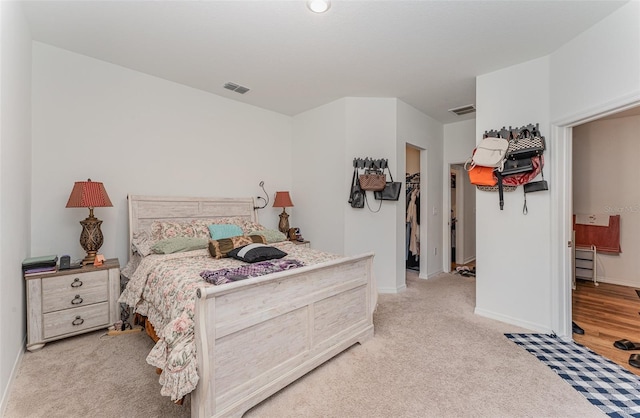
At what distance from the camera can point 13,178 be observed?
78.3 inches

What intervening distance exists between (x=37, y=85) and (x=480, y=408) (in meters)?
4.60

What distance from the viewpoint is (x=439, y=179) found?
5.04 m

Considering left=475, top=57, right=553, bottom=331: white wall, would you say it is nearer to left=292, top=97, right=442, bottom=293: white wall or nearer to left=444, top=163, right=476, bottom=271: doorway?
left=292, top=97, right=442, bottom=293: white wall

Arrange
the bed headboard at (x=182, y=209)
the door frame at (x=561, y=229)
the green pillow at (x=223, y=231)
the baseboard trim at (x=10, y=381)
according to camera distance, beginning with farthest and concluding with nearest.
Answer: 1. the green pillow at (x=223, y=231)
2. the bed headboard at (x=182, y=209)
3. the door frame at (x=561, y=229)
4. the baseboard trim at (x=10, y=381)

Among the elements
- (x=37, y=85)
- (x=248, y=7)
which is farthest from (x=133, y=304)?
(x=248, y=7)

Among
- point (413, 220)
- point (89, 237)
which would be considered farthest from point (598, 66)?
point (89, 237)

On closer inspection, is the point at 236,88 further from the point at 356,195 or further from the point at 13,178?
the point at 13,178

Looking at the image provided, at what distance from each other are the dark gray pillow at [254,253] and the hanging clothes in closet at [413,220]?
3073 mm

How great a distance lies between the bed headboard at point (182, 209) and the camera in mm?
3143

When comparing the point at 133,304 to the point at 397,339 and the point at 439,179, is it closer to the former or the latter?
the point at 397,339

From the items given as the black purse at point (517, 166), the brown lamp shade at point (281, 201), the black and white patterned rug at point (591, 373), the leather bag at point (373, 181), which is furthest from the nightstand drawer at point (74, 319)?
the black purse at point (517, 166)

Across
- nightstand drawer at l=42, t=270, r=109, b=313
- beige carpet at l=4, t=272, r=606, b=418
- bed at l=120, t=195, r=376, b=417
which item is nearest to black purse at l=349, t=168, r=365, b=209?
bed at l=120, t=195, r=376, b=417

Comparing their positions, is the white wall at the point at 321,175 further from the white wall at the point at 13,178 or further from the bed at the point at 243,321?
the white wall at the point at 13,178

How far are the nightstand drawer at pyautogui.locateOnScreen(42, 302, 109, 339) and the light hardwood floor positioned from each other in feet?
14.9
